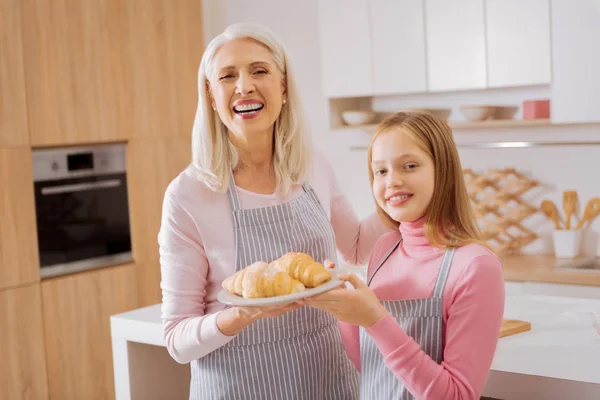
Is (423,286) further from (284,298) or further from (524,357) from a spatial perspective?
(524,357)

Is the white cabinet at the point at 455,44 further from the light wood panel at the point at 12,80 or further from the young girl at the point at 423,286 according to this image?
the young girl at the point at 423,286

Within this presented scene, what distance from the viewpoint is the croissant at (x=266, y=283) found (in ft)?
4.28

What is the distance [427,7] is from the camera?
3.58 m

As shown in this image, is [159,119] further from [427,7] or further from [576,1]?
[576,1]

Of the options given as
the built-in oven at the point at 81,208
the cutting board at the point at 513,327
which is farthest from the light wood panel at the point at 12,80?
the cutting board at the point at 513,327

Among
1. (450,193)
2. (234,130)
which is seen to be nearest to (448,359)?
(450,193)

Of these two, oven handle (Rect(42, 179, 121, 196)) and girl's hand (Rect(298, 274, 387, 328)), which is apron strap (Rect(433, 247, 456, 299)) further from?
oven handle (Rect(42, 179, 121, 196))

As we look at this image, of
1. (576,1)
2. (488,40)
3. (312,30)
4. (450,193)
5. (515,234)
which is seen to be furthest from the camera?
(312,30)

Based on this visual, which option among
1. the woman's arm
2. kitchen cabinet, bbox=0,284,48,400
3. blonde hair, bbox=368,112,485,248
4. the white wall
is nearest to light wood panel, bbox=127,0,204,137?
the white wall

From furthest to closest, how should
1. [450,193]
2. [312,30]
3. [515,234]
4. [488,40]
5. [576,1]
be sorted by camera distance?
[312,30], [515,234], [488,40], [576,1], [450,193]

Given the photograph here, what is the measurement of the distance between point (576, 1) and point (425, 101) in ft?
3.28

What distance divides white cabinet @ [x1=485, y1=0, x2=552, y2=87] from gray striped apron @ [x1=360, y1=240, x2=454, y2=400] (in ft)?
7.04

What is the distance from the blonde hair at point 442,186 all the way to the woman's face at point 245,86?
28cm

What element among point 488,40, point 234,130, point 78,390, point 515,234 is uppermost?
point 488,40
